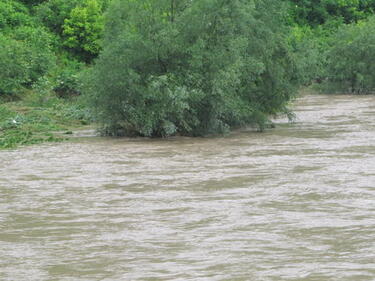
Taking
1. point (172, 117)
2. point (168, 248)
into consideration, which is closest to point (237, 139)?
point (172, 117)

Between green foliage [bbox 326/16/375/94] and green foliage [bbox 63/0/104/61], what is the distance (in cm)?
1532

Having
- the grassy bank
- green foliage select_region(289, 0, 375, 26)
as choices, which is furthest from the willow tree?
green foliage select_region(289, 0, 375, 26)

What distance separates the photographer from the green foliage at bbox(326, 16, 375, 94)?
48656 mm

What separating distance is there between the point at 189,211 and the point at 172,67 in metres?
12.7

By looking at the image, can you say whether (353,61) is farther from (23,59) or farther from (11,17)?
(23,59)

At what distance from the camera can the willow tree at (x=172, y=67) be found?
2536 cm

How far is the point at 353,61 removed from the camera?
49.1 metres

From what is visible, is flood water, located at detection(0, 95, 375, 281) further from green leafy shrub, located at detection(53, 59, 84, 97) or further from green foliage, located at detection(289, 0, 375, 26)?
green foliage, located at detection(289, 0, 375, 26)

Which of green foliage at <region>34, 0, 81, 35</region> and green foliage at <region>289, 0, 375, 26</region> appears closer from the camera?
green foliage at <region>34, 0, 81, 35</region>

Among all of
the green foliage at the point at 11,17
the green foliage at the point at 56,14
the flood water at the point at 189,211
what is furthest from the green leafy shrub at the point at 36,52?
the flood water at the point at 189,211

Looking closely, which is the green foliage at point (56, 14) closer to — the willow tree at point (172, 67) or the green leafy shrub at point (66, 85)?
the green leafy shrub at point (66, 85)

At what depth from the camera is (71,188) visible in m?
17.0

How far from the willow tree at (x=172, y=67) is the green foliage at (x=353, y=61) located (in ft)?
74.4

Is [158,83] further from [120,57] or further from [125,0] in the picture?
[125,0]
